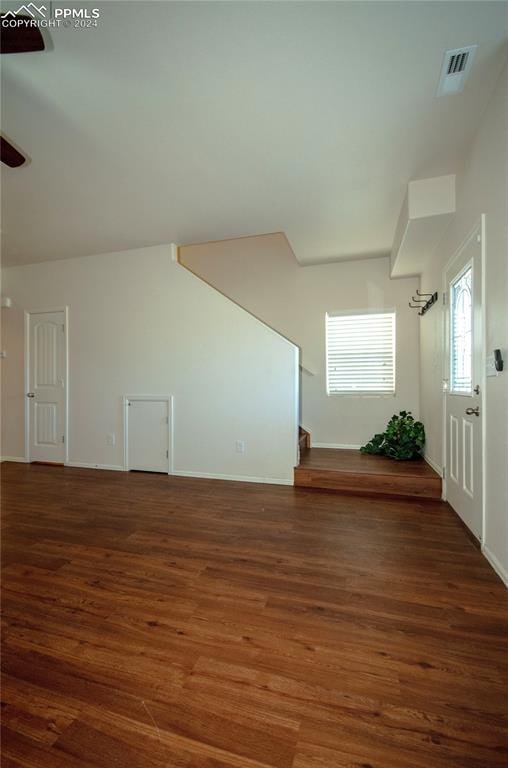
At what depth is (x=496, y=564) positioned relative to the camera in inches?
75.6

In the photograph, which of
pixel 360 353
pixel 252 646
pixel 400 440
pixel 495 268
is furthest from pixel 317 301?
pixel 252 646

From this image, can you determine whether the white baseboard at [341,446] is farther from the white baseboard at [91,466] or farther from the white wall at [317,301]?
the white baseboard at [91,466]

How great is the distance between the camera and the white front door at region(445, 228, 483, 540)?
7.32 feet

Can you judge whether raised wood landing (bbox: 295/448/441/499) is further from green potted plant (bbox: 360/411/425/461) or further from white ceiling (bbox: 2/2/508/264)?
white ceiling (bbox: 2/2/508/264)

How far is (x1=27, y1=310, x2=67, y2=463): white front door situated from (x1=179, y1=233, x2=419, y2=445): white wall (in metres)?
2.23

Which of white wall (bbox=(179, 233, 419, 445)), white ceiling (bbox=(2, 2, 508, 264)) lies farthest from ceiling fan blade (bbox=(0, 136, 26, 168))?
white wall (bbox=(179, 233, 419, 445))

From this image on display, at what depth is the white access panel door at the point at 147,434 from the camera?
4.14 m

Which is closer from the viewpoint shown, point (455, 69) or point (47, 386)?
point (455, 69)

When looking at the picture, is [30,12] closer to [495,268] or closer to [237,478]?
[495,268]

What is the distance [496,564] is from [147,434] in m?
3.71

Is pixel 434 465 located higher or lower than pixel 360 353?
lower

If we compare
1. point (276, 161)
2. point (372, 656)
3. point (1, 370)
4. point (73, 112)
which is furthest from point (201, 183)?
point (1, 370)

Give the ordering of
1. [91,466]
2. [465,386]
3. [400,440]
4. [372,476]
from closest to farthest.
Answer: [465,386] → [372,476] → [400,440] → [91,466]

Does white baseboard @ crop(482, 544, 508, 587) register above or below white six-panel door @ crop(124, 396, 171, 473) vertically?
below
